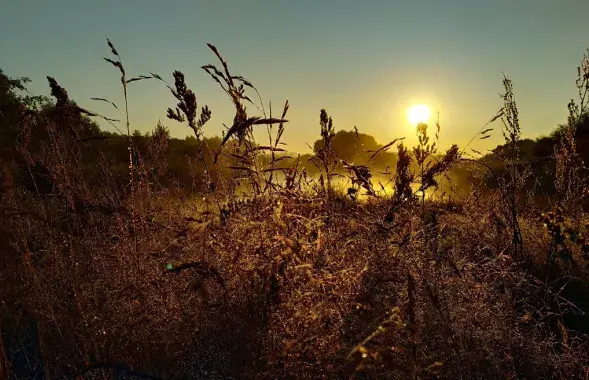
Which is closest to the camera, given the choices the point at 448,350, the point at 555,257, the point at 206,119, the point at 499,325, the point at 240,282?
the point at 448,350

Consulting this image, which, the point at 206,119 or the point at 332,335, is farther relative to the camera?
the point at 206,119

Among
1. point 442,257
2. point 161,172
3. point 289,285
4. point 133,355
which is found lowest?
point 133,355

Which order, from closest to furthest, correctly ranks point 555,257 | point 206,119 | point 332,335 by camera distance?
point 332,335
point 206,119
point 555,257

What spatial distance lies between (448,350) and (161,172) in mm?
2787

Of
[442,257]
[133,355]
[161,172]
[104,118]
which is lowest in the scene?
[133,355]

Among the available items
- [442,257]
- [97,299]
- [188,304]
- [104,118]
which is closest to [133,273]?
[97,299]

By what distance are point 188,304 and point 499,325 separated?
1633mm

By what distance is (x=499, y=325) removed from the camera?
2316mm

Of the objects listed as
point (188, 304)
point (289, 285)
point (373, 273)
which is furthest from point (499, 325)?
point (188, 304)

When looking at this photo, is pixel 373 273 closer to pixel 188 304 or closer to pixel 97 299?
pixel 188 304

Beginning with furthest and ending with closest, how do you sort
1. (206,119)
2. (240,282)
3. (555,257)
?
(555,257), (206,119), (240,282)

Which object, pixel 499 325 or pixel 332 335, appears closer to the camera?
pixel 332 335

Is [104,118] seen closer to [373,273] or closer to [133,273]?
[133,273]

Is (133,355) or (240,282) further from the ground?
(240,282)
